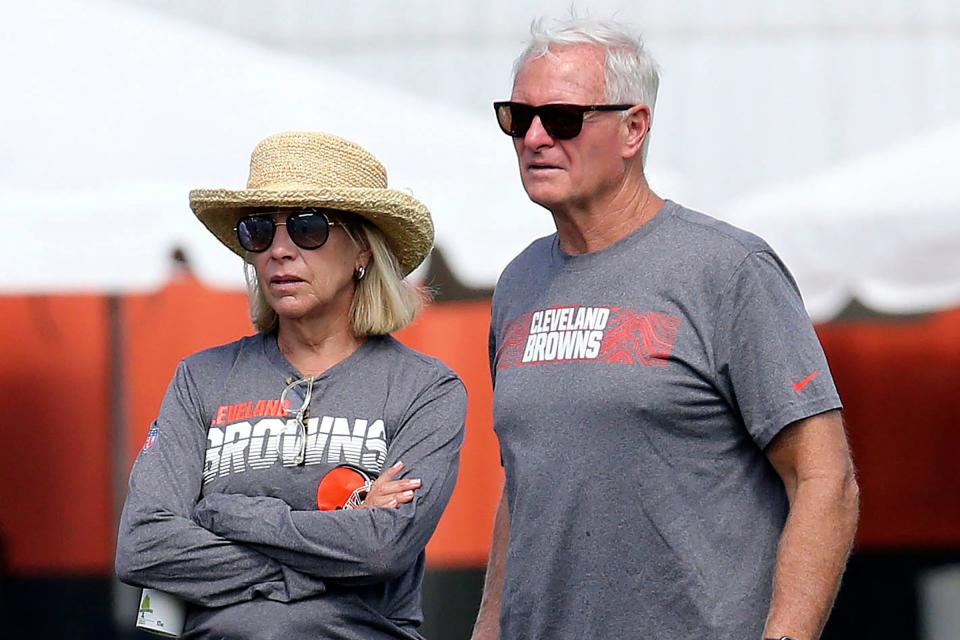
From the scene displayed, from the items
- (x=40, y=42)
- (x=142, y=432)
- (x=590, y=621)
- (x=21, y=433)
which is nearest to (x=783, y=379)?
(x=590, y=621)

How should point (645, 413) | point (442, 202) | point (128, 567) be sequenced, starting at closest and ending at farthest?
point (645, 413) < point (128, 567) < point (442, 202)

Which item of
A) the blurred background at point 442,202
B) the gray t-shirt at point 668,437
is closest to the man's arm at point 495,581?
the gray t-shirt at point 668,437

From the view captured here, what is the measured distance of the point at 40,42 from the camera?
5211 millimetres

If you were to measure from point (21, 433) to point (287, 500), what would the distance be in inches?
157

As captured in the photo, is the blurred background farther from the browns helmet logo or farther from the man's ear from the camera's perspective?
the man's ear

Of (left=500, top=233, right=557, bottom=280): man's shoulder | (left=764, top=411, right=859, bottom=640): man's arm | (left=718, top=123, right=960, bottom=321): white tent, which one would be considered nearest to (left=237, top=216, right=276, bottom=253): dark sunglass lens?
(left=500, top=233, right=557, bottom=280): man's shoulder

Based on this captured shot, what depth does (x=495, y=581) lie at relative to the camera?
255 centimetres

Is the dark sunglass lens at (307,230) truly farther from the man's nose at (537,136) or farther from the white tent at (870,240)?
the white tent at (870,240)

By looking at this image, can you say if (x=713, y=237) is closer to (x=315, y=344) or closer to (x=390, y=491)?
(x=390, y=491)

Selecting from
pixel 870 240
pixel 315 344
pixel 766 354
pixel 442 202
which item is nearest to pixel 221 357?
pixel 315 344

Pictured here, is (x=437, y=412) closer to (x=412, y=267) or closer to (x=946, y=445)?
(x=412, y=267)

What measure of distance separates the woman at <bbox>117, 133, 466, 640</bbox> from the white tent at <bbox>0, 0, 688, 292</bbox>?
164 cm

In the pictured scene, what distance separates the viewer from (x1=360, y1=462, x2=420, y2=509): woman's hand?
2.42m

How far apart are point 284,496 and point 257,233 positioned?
496mm
